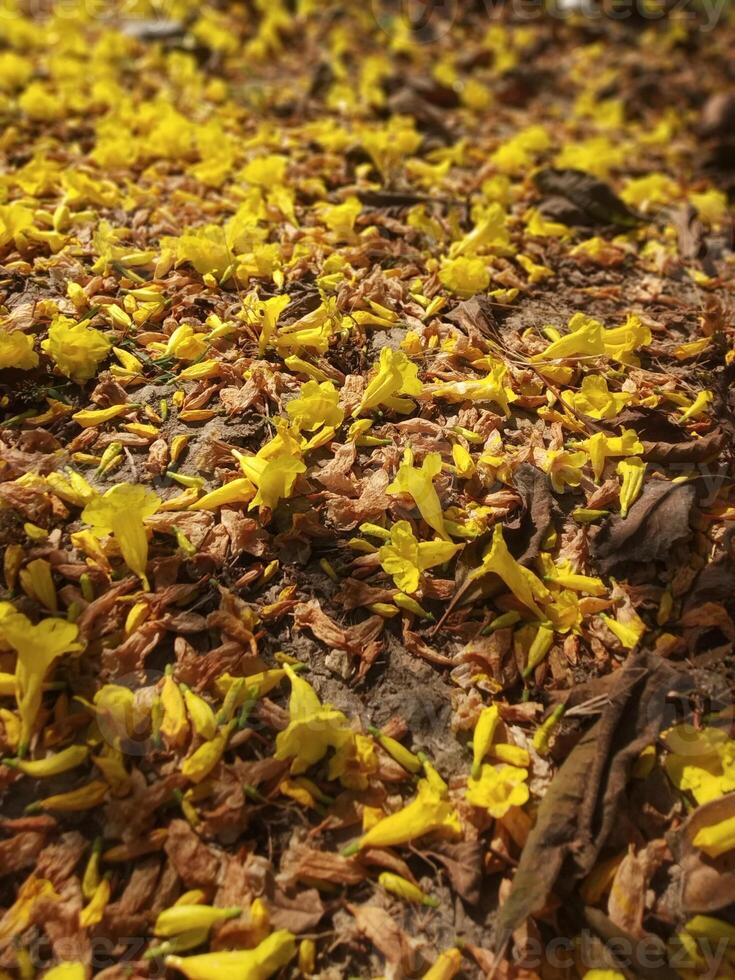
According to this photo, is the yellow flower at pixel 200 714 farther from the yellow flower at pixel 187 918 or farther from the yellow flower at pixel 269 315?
the yellow flower at pixel 269 315

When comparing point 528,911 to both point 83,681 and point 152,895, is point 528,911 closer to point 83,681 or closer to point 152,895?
point 152,895

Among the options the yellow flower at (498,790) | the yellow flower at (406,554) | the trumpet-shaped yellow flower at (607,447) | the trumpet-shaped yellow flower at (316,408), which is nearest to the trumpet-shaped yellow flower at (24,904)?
the yellow flower at (498,790)

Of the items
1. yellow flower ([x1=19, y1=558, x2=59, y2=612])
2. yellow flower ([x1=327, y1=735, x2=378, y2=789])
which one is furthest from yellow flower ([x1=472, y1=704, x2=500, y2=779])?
yellow flower ([x1=19, y1=558, x2=59, y2=612])

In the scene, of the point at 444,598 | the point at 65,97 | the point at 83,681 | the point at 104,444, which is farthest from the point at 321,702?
the point at 65,97

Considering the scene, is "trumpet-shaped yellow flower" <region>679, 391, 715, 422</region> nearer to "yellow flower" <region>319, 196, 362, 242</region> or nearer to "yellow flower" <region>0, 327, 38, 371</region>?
"yellow flower" <region>319, 196, 362, 242</region>

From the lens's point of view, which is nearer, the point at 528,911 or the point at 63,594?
the point at 528,911

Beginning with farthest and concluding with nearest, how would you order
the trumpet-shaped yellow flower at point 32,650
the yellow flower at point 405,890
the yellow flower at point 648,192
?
the yellow flower at point 648,192 → the trumpet-shaped yellow flower at point 32,650 → the yellow flower at point 405,890

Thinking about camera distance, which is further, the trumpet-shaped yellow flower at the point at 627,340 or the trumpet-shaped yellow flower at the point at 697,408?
the trumpet-shaped yellow flower at the point at 627,340

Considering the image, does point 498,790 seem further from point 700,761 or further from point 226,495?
point 226,495
